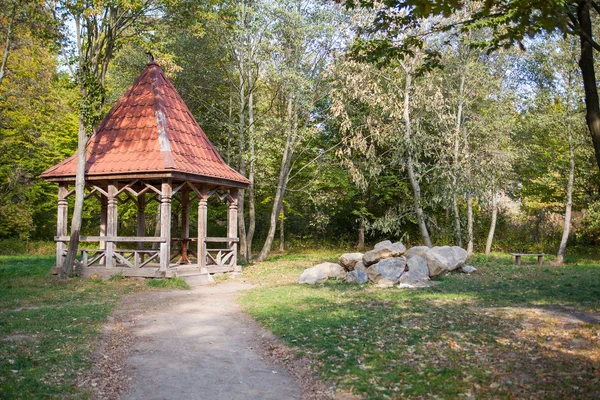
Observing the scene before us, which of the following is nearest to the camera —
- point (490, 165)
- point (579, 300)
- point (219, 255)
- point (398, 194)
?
point (579, 300)

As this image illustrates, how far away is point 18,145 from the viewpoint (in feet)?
89.4

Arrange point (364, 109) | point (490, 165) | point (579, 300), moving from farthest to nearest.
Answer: point (364, 109)
point (490, 165)
point (579, 300)

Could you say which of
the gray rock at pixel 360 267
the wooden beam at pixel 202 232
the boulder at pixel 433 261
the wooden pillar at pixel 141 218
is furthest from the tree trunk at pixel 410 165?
the wooden pillar at pixel 141 218

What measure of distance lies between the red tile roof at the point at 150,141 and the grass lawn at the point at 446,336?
4591mm

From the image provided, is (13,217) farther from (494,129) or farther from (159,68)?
(494,129)

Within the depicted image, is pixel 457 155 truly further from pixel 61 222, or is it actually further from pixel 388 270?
pixel 61 222

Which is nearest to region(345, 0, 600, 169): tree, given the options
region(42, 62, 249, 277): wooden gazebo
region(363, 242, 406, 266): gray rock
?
region(363, 242, 406, 266): gray rock

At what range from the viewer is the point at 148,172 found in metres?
14.5

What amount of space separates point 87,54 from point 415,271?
11970mm

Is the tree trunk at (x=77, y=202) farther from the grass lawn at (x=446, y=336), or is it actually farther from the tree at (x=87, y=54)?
the grass lawn at (x=446, y=336)

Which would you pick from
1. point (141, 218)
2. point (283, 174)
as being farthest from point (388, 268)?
point (283, 174)

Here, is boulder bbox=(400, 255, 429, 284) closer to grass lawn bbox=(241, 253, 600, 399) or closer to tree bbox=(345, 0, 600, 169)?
grass lawn bbox=(241, 253, 600, 399)

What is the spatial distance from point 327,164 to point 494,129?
8.27 metres

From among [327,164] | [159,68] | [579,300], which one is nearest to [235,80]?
[327,164]
